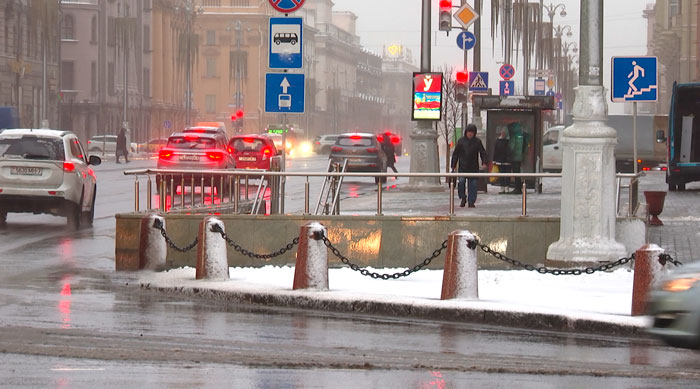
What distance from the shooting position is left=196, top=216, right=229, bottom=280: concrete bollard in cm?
1514

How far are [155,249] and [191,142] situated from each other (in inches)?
896

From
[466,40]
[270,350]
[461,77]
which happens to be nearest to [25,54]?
[466,40]

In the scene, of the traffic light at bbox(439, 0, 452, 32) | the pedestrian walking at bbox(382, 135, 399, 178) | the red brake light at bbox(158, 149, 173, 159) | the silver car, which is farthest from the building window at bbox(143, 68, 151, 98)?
the silver car

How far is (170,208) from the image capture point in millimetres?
17672

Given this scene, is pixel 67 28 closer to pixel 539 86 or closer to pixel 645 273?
pixel 539 86

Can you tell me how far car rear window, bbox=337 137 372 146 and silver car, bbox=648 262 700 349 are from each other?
1638 inches

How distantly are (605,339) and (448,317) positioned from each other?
1.73 meters

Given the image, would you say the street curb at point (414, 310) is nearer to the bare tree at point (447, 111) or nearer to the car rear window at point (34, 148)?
the car rear window at point (34, 148)

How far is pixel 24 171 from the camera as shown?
2408 centimetres

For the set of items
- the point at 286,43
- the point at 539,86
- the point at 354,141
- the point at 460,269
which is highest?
the point at 539,86

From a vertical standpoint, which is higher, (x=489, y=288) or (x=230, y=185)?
(x=230, y=185)

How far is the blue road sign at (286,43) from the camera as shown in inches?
735

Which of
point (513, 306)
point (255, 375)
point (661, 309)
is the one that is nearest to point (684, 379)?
point (661, 309)

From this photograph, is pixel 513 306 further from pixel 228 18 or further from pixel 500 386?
pixel 228 18
